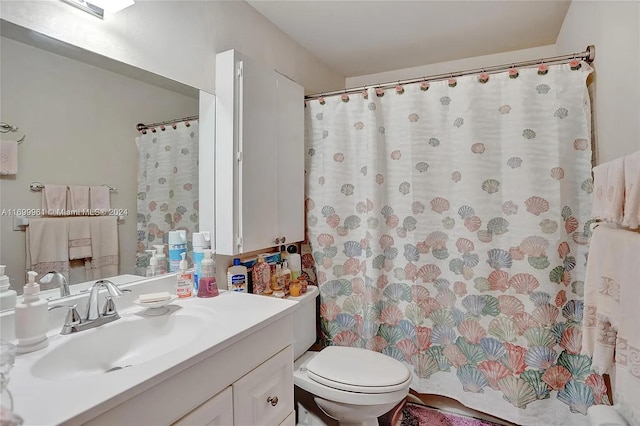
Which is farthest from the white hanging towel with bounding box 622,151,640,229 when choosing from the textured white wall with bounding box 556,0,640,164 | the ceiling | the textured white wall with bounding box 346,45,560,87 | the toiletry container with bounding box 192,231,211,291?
the textured white wall with bounding box 346,45,560,87

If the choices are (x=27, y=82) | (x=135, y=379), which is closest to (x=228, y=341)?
(x=135, y=379)

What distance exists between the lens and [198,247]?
148 centimetres

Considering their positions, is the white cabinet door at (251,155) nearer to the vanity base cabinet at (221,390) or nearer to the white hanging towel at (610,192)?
the vanity base cabinet at (221,390)

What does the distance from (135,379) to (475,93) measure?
1.86 meters

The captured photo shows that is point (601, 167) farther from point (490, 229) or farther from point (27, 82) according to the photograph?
point (27, 82)

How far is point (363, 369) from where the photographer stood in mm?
1561

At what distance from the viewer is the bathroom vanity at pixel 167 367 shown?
676mm

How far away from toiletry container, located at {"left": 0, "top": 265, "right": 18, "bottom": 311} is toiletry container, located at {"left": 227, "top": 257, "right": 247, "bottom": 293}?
0.77m

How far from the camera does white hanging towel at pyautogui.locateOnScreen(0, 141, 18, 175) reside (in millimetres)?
932

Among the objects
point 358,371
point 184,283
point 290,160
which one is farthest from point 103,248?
point 358,371

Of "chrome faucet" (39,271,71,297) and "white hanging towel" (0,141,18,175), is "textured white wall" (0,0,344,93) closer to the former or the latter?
"white hanging towel" (0,141,18,175)

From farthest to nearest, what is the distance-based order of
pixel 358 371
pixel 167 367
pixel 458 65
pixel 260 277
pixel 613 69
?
pixel 458 65
pixel 260 277
pixel 358 371
pixel 613 69
pixel 167 367

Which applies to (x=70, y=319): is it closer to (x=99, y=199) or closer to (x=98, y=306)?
Result: (x=98, y=306)

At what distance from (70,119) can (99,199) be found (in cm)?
27
